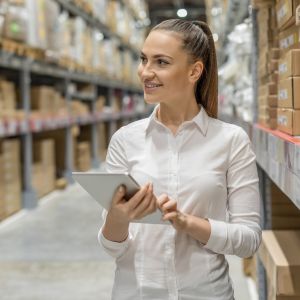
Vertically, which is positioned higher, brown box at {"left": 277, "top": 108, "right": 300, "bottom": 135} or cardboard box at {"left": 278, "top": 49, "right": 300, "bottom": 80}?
cardboard box at {"left": 278, "top": 49, "right": 300, "bottom": 80}

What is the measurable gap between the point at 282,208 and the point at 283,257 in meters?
0.51

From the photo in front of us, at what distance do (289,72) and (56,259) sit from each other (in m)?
2.47

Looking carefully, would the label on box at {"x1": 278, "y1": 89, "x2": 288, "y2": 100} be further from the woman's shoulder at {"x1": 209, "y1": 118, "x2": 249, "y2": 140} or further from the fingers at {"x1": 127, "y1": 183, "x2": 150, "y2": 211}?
the fingers at {"x1": 127, "y1": 183, "x2": 150, "y2": 211}

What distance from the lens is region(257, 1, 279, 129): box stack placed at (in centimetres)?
188

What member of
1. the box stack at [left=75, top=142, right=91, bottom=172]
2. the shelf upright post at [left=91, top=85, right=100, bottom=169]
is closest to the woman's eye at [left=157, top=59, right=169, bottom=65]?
the box stack at [left=75, top=142, right=91, bottom=172]

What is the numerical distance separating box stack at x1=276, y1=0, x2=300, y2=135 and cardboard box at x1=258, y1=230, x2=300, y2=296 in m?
0.40

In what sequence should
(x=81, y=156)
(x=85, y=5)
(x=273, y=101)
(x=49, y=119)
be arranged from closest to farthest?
(x=273, y=101) < (x=49, y=119) < (x=85, y=5) < (x=81, y=156)

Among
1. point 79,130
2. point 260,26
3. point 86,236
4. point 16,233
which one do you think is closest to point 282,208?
point 260,26

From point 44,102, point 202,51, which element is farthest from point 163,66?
point 44,102

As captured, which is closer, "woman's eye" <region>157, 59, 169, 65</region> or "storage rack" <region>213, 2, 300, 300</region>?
"storage rack" <region>213, 2, 300, 300</region>

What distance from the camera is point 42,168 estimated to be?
19.5ft

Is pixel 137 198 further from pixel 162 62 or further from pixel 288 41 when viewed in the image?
pixel 288 41

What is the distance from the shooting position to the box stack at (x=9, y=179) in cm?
471

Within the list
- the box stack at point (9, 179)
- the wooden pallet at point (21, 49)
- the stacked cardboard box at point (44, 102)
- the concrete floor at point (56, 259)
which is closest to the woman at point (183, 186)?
the concrete floor at point (56, 259)
